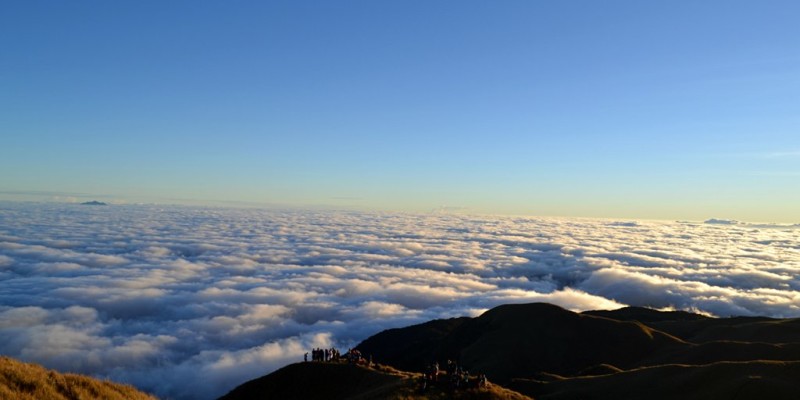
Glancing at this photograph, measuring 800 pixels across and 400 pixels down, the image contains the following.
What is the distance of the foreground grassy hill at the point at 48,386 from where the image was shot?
17.2 meters

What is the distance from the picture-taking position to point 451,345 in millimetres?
102375

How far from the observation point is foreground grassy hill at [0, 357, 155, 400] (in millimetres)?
17172

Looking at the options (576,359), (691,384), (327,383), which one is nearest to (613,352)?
(576,359)

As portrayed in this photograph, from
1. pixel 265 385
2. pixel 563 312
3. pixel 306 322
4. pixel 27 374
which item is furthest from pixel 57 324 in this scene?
pixel 27 374

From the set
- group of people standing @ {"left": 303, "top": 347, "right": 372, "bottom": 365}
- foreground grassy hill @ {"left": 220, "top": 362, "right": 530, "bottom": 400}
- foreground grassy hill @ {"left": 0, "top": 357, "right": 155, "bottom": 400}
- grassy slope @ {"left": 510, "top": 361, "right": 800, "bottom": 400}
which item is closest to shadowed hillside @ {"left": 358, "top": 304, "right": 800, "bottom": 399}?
grassy slope @ {"left": 510, "top": 361, "right": 800, "bottom": 400}

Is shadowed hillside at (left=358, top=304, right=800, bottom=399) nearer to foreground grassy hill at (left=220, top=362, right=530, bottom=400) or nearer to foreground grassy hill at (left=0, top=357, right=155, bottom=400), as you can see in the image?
A: foreground grassy hill at (left=220, top=362, right=530, bottom=400)

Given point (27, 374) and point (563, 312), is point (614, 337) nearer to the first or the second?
point (563, 312)

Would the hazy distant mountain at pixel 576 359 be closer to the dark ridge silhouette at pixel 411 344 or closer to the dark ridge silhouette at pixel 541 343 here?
the dark ridge silhouette at pixel 541 343

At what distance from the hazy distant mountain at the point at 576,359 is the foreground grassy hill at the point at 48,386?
15.9 meters

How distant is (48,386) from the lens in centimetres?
1791

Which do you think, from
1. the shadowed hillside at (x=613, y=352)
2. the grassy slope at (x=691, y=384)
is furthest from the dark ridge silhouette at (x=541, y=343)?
the grassy slope at (x=691, y=384)

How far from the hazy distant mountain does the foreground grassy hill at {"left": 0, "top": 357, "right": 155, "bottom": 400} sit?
15934 mm

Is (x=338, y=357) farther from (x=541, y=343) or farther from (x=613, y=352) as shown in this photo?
(x=613, y=352)

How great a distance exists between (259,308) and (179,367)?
2035 inches
